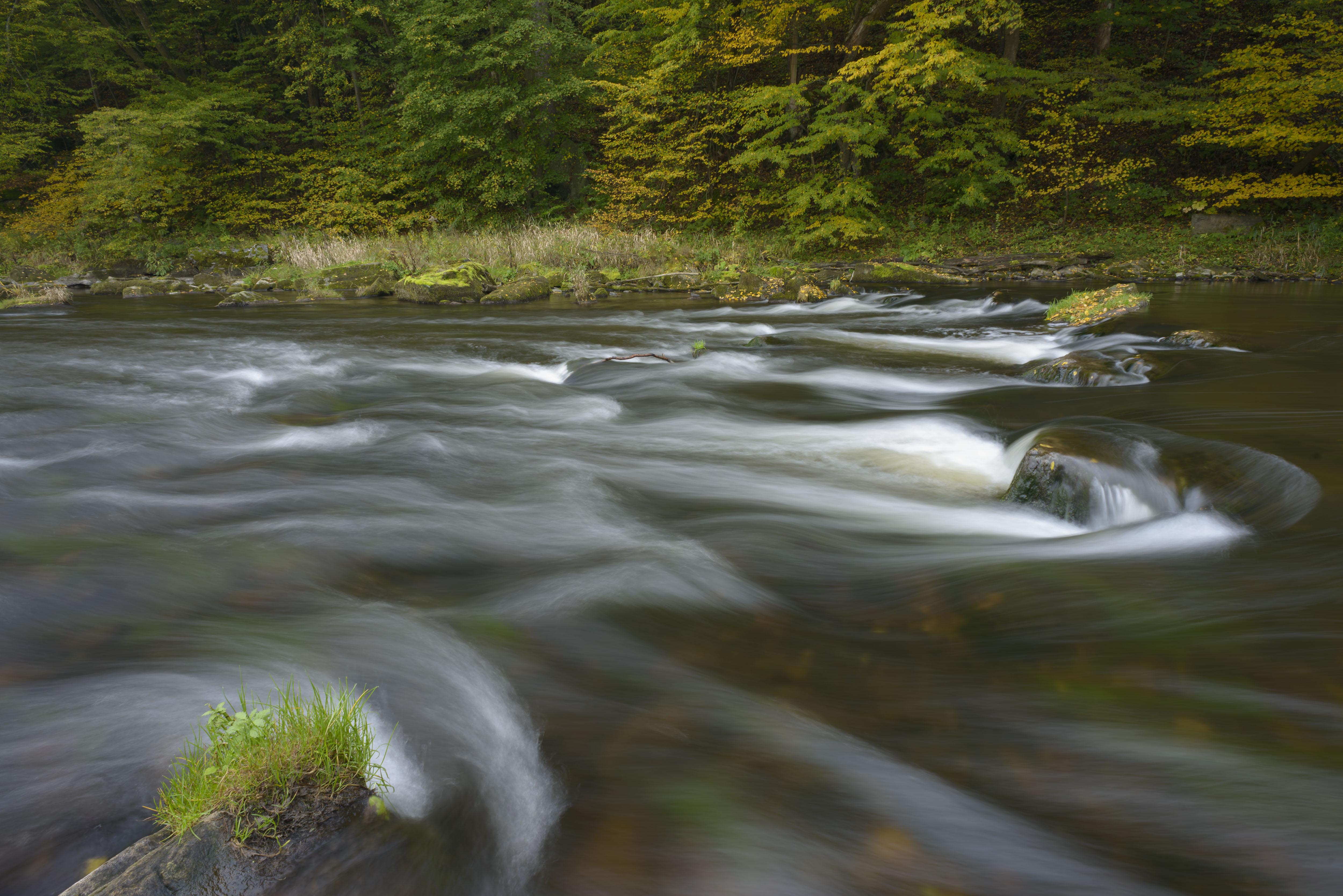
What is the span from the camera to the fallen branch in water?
9.48 meters

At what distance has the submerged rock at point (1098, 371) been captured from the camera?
732 centimetres

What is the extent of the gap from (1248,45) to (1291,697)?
25260mm

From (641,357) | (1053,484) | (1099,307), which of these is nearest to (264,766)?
(1053,484)

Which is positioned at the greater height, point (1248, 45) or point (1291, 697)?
point (1248, 45)

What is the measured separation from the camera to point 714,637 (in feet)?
10.7

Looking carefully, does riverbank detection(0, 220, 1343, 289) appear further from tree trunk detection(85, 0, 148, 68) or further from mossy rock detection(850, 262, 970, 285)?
tree trunk detection(85, 0, 148, 68)

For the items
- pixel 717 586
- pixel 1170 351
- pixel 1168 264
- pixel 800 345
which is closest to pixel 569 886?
pixel 717 586

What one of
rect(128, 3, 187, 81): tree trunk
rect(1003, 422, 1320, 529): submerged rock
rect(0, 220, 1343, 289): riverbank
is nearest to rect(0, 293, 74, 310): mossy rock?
rect(0, 220, 1343, 289): riverbank

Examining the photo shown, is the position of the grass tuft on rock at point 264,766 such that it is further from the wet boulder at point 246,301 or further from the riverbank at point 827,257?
the wet boulder at point 246,301

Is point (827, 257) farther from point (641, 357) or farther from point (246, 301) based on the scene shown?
point (246, 301)

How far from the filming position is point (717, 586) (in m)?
3.70

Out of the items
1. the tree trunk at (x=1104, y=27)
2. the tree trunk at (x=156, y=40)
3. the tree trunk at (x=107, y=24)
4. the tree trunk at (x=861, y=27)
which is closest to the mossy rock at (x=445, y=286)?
the tree trunk at (x=861, y=27)

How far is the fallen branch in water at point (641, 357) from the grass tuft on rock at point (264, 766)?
770 centimetres

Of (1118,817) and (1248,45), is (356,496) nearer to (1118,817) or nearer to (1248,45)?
(1118,817)
